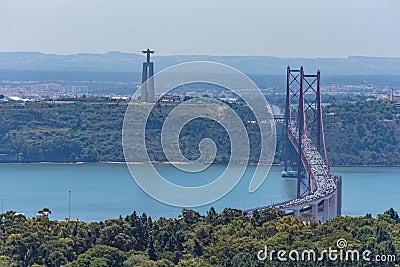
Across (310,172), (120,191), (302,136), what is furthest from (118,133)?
(310,172)

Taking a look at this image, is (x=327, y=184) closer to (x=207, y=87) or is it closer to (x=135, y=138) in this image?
(x=135, y=138)

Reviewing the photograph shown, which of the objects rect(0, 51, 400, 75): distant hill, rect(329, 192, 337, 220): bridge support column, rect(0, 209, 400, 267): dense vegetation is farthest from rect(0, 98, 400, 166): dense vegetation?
rect(0, 51, 400, 75): distant hill

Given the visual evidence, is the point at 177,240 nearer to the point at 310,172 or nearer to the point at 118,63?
the point at 310,172

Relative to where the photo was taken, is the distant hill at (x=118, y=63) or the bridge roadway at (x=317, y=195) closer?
the bridge roadway at (x=317, y=195)

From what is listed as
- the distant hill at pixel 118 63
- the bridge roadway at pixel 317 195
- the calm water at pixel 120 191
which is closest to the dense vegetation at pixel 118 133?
the calm water at pixel 120 191

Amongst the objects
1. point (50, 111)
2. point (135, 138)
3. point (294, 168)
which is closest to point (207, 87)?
point (50, 111)

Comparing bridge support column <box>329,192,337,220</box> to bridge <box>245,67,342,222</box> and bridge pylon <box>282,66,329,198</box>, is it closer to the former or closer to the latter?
bridge <box>245,67,342,222</box>

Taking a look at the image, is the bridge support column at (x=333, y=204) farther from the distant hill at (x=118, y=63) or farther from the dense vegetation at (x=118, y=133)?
the distant hill at (x=118, y=63)
